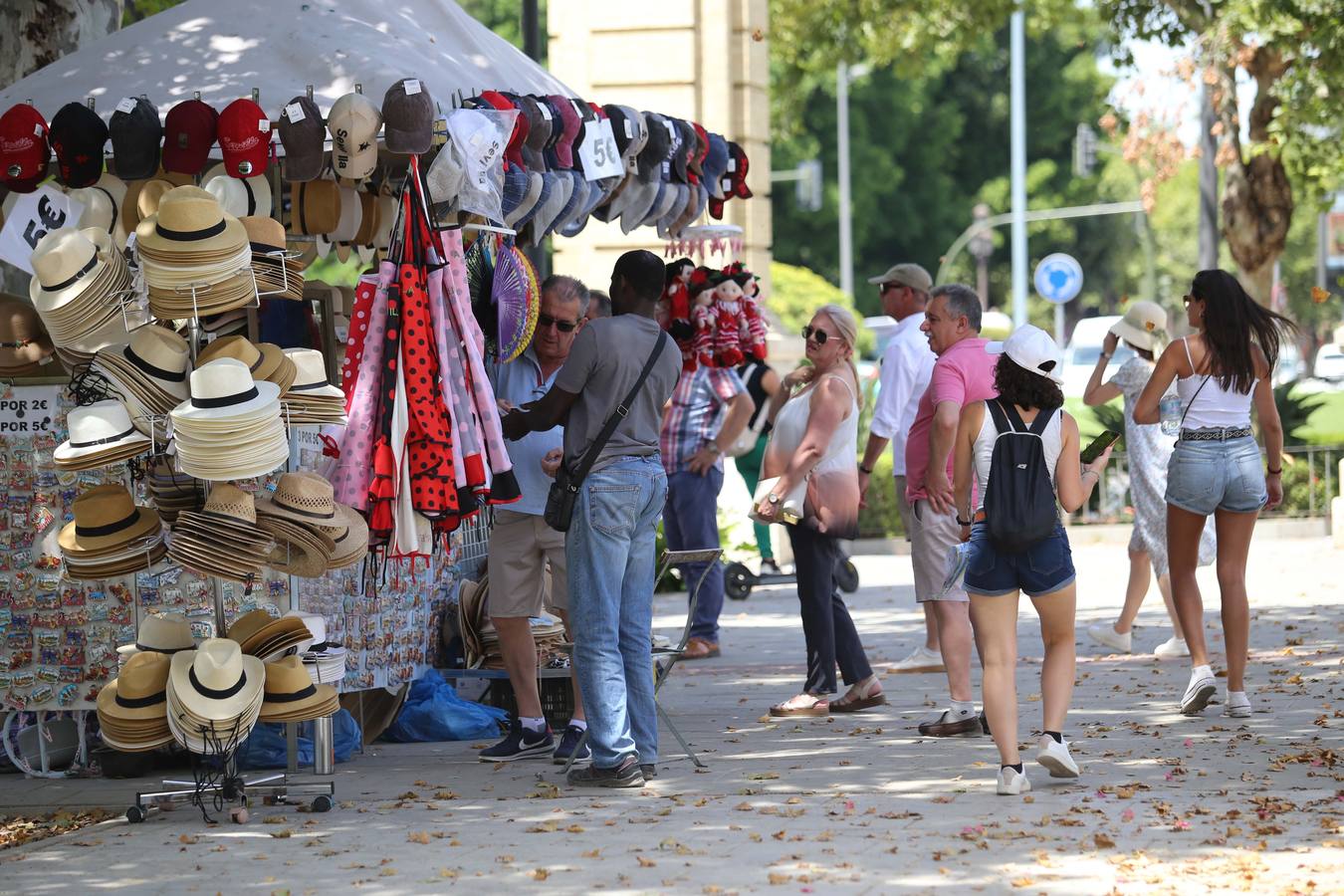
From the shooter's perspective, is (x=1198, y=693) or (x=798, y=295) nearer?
(x=1198, y=693)

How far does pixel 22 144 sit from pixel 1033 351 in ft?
13.5

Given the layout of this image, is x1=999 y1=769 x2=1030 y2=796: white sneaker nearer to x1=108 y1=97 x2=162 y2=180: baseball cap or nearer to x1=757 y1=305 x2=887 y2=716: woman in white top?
x1=757 y1=305 x2=887 y2=716: woman in white top

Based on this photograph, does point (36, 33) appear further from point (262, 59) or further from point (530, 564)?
point (530, 564)

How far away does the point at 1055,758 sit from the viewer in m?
7.40

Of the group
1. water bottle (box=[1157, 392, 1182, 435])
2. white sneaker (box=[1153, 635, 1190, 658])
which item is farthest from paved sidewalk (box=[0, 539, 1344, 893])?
water bottle (box=[1157, 392, 1182, 435])

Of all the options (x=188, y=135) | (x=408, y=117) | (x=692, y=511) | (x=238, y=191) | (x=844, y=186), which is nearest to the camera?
(x=408, y=117)

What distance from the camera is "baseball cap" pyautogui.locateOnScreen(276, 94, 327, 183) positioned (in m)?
7.81

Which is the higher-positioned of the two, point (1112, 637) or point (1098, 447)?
point (1098, 447)

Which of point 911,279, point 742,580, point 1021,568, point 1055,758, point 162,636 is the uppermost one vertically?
point 911,279

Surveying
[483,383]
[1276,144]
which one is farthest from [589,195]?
[1276,144]

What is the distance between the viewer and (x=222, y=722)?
23.7 feet

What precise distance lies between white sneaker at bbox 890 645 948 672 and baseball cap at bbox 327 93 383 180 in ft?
15.3

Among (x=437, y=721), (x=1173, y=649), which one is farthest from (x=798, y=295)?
(x=437, y=721)

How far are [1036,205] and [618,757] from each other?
181 ft
